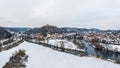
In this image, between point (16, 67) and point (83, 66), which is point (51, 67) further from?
point (16, 67)

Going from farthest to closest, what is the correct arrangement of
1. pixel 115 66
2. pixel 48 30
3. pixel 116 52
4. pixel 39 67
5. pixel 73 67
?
pixel 48 30 < pixel 116 52 < pixel 115 66 < pixel 73 67 < pixel 39 67

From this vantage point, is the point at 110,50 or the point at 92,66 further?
the point at 110,50

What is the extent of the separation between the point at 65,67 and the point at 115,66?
10.1 feet

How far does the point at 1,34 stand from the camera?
48344 mm

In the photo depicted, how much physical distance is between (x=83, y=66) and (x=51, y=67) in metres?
2.01

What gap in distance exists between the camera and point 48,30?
2813 inches

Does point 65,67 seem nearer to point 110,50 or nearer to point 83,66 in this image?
point 83,66

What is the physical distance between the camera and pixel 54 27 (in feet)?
257

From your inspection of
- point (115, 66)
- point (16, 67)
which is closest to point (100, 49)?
point (115, 66)

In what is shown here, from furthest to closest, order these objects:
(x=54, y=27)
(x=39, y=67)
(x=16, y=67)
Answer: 1. (x=54, y=27)
2. (x=39, y=67)
3. (x=16, y=67)

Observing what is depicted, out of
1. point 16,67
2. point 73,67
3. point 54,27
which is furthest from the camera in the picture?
point 54,27

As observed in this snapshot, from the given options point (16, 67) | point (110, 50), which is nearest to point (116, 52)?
point (110, 50)

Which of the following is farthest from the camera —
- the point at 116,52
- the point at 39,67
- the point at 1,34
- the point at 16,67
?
the point at 1,34

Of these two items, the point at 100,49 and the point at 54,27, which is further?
the point at 54,27
